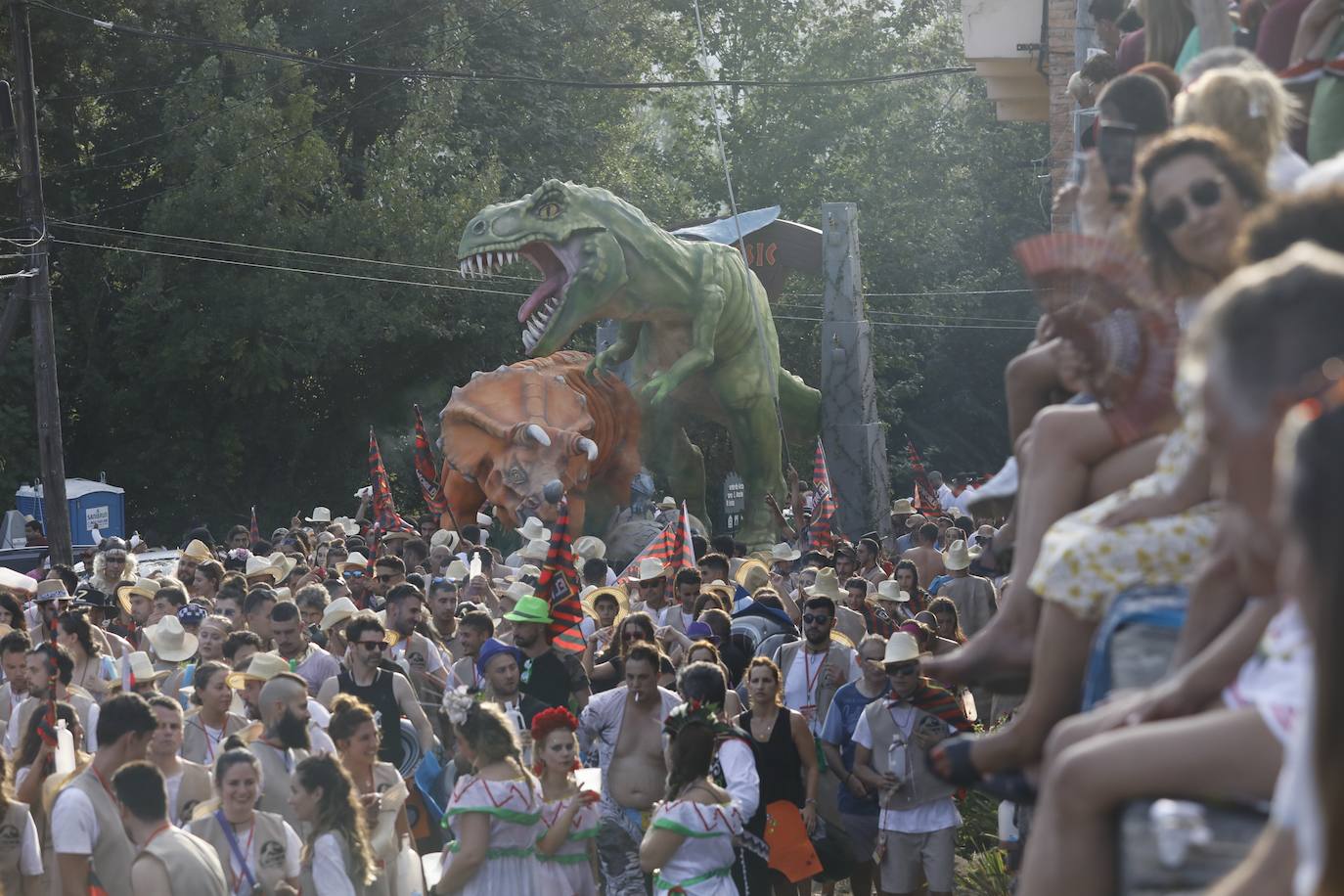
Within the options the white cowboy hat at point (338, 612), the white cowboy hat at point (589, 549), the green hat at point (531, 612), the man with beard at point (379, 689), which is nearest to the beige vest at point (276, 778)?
the man with beard at point (379, 689)

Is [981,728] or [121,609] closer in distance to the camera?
[981,728]

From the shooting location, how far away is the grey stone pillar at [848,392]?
74.9ft

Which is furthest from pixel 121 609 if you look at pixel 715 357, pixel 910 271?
pixel 910 271

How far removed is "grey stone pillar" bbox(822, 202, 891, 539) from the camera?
22.8 meters

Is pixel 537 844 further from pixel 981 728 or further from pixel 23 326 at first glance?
pixel 23 326

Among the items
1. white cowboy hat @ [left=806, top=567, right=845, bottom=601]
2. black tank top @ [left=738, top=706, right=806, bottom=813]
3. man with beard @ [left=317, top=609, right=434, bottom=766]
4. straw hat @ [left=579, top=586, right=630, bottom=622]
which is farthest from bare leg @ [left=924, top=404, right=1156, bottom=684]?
straw hat @ [left=579, top=586, right=630, bottom=622]

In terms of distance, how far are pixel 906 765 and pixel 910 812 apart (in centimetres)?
23

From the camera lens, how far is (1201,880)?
106 inches

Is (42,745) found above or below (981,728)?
above

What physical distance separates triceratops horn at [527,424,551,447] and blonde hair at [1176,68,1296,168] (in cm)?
1614

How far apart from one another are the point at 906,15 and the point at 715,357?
30.2m

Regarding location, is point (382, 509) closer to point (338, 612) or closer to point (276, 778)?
point (338, 612)

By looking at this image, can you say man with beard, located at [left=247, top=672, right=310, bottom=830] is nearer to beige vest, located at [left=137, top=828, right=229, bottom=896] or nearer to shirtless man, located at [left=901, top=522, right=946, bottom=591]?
beige vest, located at [left=137, top=828, right=229, bottom=896]

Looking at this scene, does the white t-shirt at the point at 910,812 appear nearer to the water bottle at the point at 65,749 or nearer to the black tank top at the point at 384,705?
the black tank top at the point at 384,705
